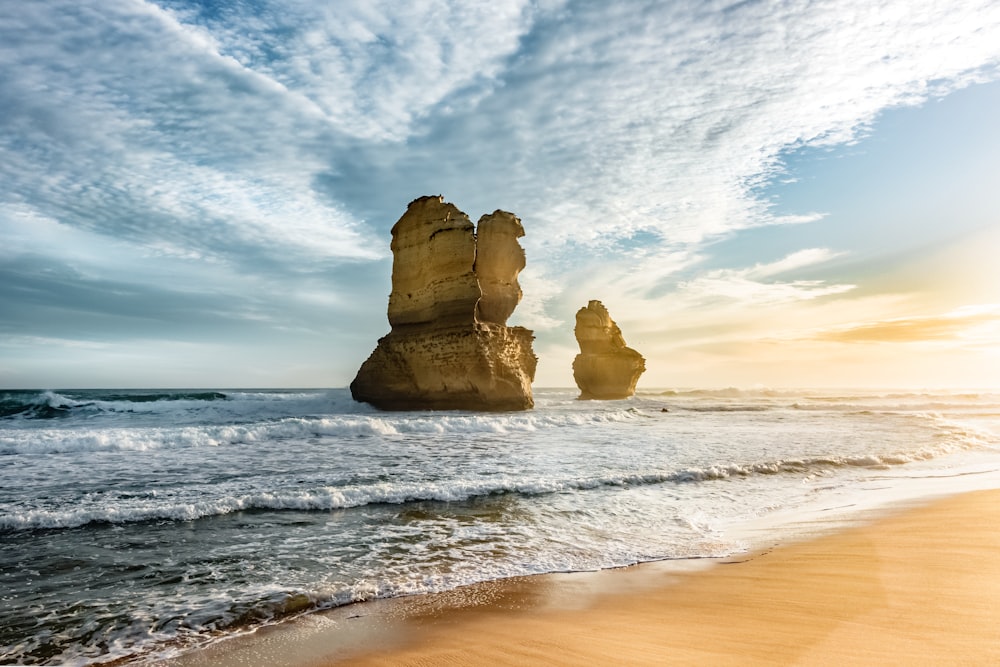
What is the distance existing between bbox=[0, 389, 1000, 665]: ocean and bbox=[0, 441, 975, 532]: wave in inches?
1.6

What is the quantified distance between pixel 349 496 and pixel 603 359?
4592 cm

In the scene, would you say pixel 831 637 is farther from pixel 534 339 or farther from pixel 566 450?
pixel 534 339

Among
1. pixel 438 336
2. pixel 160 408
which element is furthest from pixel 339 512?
pixel 160 408

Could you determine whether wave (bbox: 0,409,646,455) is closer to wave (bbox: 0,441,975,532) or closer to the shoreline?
wave (bbox: 0,441,975,532)

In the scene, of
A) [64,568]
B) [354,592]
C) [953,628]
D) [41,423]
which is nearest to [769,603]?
[953,628]

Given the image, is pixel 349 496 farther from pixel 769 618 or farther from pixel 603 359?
pixel 603 359

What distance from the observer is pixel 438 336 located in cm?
2934

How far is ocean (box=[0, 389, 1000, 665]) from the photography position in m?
4.22

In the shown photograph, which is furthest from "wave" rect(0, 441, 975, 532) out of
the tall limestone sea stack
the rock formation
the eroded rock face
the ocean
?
the rock formation

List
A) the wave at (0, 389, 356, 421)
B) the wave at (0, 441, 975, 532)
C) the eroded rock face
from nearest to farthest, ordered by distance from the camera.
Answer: the wave at (0, 441, 975, 532)
the wave at (0, 389, 356, 421)
the eroded rock face

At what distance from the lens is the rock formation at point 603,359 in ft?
170

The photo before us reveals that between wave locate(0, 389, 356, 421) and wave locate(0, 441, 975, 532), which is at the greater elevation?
wave locate(0, 389, 356, 421)

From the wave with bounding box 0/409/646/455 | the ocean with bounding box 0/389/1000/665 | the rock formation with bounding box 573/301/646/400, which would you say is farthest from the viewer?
the rock formation with bounding box 573/301/646/400

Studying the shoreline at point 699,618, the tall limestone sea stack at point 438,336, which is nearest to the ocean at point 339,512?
the shoreline at point 699,618
